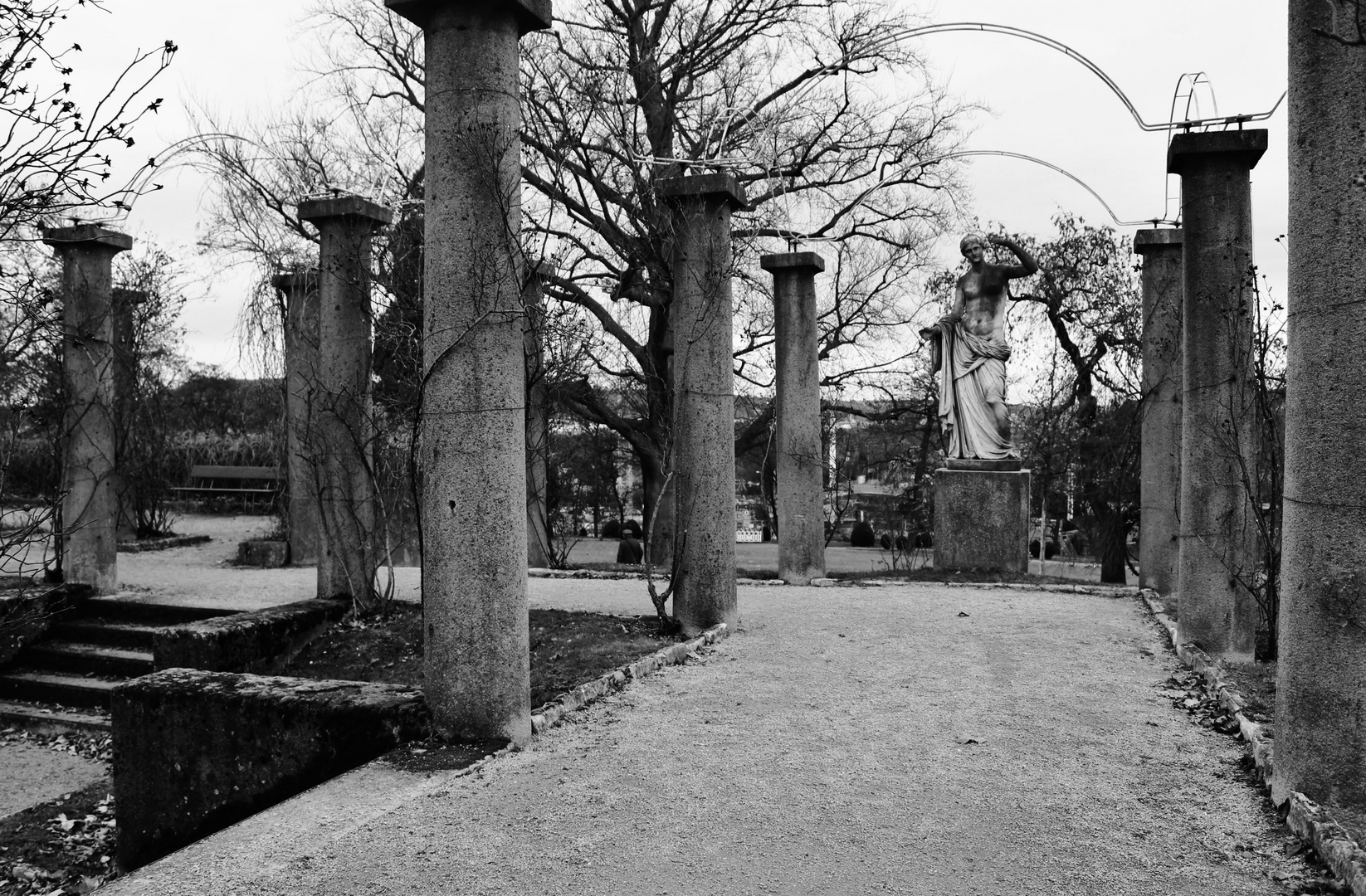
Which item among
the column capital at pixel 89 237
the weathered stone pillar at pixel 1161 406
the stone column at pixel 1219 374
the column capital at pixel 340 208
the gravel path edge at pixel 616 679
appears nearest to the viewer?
the gravel path edge at pixel 616 679

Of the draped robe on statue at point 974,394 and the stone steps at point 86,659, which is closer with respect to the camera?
the stone steps at point 86,659

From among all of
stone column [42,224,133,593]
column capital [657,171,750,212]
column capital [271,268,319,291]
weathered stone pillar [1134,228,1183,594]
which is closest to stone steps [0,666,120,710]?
stone column [42,224,133,593]

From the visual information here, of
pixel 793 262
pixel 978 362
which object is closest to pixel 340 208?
pixel 793 262

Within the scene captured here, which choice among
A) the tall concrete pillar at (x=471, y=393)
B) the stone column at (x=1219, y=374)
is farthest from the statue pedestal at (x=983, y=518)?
the tall concrete pillar at (x=471, y=393)

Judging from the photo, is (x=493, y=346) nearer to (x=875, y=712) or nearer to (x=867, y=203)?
(x=875, y=712)

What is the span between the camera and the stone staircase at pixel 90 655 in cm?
833

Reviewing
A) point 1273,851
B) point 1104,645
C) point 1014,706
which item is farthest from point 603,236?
point 1273,851

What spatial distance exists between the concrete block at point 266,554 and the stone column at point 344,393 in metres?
5.09

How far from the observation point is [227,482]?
23.6m

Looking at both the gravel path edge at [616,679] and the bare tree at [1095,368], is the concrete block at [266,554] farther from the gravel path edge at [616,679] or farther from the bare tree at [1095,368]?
the bare tree at [1095,368]

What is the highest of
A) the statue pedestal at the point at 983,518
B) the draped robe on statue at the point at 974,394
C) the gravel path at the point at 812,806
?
the draped robe on statue at the point at 974,394

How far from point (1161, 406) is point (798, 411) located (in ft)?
12.2

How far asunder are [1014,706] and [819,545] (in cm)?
584

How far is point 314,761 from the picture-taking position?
15.2 feet
